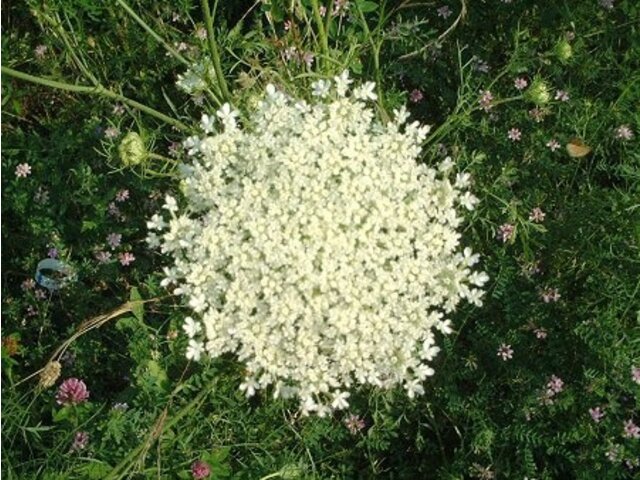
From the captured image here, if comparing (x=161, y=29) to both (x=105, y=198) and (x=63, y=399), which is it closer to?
(x=105, y=198)

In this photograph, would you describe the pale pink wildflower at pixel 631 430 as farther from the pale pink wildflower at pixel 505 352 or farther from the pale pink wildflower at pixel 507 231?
the pale pink wildflower at pixel 507 231

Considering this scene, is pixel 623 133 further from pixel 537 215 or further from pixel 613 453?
pixel 613 453

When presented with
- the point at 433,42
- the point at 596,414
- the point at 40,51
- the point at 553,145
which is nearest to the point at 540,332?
the point at 596,414

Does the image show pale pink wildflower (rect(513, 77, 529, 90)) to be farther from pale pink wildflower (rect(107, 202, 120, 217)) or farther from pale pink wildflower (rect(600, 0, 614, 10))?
pale pink wildflower (rect(107, 202, 120, 217))

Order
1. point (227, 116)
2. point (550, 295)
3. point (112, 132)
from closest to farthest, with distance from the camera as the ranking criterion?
point (227, 116), point (550, 295), point (112, 132)

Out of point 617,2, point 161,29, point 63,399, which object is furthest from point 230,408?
point 617,2

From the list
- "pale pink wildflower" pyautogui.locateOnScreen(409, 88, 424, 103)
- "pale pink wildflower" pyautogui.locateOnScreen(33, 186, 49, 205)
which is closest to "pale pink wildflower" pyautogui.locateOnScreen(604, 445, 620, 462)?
"pale pink wildflower" pyautogui.locateOnScreen(409, 88, 424, 103)

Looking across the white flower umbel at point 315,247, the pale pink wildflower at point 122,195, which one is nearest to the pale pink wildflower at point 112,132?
the pale pink wildflower at point 122,195
